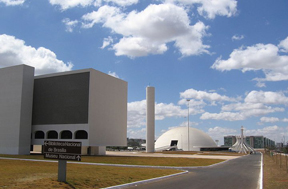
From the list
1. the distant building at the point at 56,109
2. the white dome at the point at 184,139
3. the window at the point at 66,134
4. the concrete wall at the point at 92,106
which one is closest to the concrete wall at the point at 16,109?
the distant building at the point at 56,109

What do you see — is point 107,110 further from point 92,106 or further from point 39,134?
point 39,134

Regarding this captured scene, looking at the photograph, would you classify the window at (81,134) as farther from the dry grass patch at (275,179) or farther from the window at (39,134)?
the dry grass patch at (275,179)

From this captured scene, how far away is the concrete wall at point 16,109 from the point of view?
4884 cm

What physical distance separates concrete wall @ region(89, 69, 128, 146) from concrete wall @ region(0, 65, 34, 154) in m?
11.6

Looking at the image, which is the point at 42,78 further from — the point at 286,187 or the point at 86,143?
the point at 286,187

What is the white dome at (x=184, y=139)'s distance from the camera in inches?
4695

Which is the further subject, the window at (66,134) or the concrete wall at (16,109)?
the window at (66,134)

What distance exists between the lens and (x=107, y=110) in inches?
2050

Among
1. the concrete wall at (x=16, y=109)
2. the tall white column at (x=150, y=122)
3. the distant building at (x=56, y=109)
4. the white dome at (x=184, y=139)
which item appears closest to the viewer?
the distant building at (x=56, y=109)

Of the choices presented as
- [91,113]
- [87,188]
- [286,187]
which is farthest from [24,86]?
[286,187]

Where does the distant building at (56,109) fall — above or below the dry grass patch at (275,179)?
above

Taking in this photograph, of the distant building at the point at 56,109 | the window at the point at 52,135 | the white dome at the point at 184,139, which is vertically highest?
the distant building at the point at 56,109

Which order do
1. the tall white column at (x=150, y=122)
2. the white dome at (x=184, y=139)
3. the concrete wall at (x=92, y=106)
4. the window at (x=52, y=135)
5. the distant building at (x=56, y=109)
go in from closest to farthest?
the concrete wall at (x=92, y=106), the distant building at (x=56, y=109), the window at (x=52, y=135), the tall white column at (x=150, y=122), the white dome at (x=184, y=139)

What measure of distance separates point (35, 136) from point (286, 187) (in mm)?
46373
